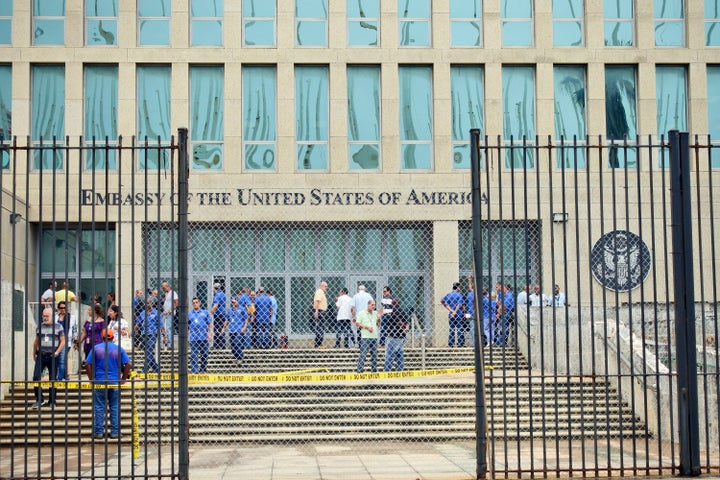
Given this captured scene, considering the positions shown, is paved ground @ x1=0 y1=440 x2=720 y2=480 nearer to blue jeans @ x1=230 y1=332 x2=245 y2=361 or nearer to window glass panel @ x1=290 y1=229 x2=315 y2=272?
blue jeans @ x1=230 y1=332 x2=245 y2=361

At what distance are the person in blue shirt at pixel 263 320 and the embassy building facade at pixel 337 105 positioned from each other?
17.7 ft

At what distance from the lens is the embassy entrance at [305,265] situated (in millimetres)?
27047

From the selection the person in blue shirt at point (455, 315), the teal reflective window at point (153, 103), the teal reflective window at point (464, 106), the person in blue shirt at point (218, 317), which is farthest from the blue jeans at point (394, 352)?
the teal reflective window at point (153, 103)

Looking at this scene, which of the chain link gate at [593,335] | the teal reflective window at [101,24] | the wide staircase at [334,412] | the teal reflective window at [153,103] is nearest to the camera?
the chain link gate at [593,335]

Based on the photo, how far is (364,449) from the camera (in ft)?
48.9

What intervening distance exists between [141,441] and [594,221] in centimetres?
1559

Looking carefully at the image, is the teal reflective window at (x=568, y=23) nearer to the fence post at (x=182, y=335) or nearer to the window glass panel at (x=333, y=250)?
the window glass panel at (x=333, y=250)

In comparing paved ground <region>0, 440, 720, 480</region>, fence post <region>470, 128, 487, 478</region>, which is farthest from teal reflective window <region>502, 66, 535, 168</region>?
fence post <region>470, 128, 487, 478</region>

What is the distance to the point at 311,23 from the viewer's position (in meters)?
28.8

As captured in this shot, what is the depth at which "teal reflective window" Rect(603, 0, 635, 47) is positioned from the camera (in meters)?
29.3

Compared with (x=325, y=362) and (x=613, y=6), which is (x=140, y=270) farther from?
(x=613, y=6)

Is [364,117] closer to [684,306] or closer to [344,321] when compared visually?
[344,321]

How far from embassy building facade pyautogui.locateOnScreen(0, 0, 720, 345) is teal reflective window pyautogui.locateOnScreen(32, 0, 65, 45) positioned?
0.04m

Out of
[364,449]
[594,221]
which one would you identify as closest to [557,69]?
[594,221]
